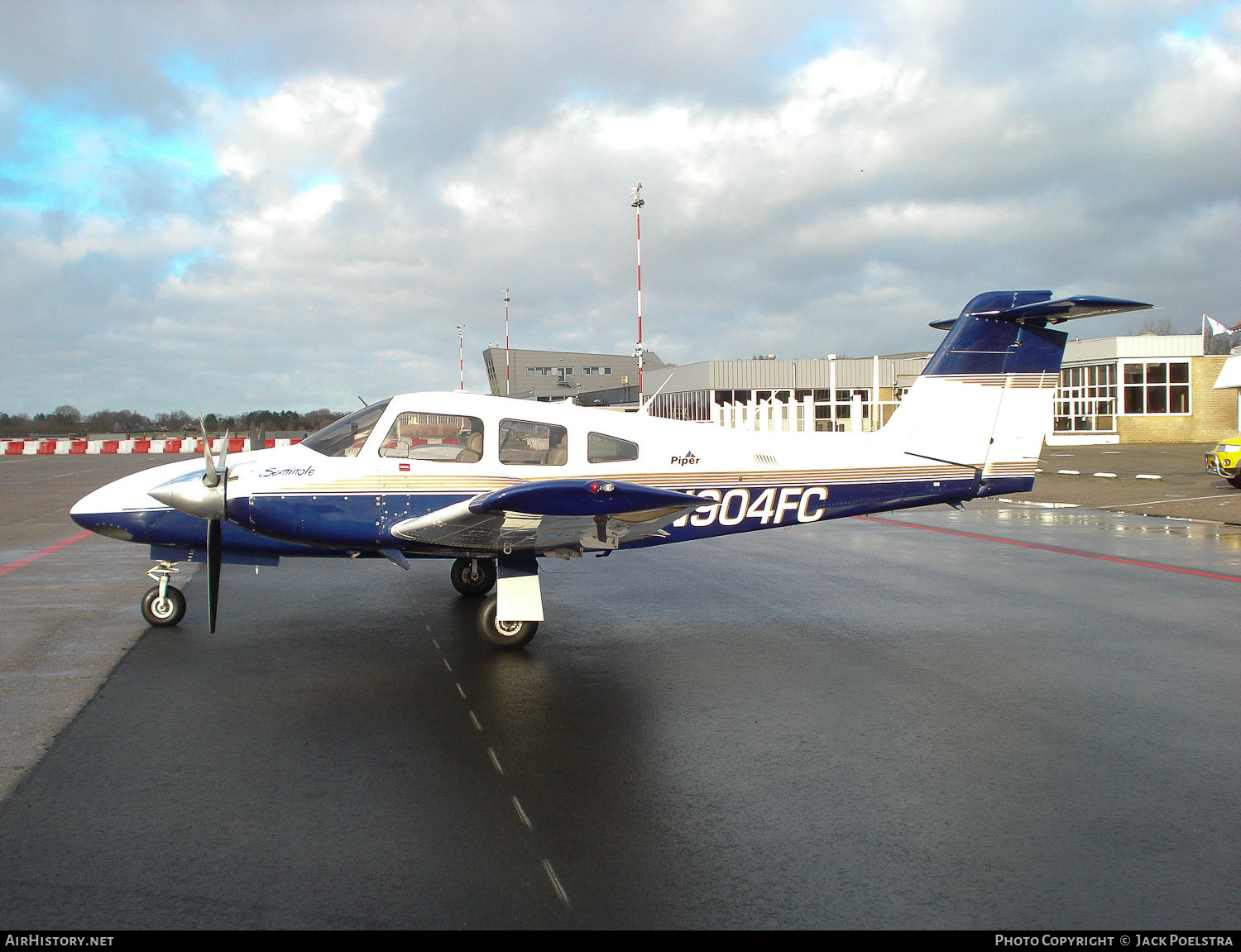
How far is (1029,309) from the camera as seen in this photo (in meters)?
9.10

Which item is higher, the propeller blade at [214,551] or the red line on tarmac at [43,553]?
the propeller blade at [214,551]

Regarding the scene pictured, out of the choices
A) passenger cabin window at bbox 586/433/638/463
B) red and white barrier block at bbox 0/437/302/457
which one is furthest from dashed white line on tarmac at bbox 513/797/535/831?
red and white barrier block at bbox 0/437/302/457

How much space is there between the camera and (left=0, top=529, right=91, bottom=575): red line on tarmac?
11228 millimetres

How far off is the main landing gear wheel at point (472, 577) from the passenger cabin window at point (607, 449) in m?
2.39

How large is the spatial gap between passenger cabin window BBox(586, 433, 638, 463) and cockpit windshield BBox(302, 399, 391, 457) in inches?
73.1

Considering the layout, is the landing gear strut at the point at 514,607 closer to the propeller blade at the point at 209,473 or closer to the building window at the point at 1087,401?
the propeller blade at the point at 209,473

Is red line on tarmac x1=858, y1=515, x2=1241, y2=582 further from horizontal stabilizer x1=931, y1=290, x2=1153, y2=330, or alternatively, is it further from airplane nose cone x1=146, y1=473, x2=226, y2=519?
airplane nose cone x1=146, y1=473, x2=226, y2=519

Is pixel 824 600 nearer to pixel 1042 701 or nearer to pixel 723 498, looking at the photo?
pixel 723 498

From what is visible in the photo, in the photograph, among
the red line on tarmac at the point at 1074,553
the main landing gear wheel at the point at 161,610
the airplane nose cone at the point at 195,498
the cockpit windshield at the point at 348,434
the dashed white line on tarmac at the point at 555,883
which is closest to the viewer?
the dashed white line on tarmac at the point at 555,883

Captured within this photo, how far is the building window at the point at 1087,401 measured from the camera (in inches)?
1951

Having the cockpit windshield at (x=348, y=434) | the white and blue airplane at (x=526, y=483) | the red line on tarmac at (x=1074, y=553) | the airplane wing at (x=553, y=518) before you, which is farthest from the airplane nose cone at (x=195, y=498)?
the red line on tarmac at (x=1074, y=553)

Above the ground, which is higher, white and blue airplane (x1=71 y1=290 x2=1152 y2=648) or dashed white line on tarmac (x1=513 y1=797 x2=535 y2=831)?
white and blue airplane (x1=71 y1=290 x2=1152 y2=648)

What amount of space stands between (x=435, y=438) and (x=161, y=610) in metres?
3.08
